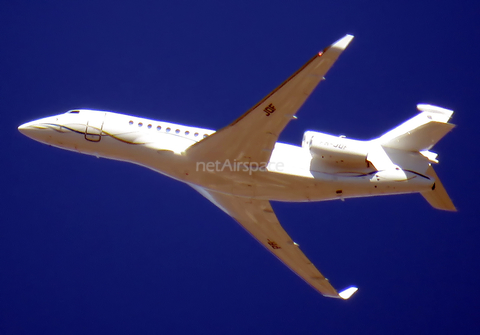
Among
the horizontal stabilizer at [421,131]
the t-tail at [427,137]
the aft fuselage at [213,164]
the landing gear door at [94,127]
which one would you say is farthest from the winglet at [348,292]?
the landing gear door at [94,127]

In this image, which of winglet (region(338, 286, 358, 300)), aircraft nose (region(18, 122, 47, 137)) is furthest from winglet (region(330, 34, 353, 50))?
aircraft nose (region(18, 122, 47, 137))

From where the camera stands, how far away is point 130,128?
Result: 20.3 meters

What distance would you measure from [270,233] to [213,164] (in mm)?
4156

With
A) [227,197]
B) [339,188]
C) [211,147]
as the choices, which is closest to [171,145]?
[211,147]

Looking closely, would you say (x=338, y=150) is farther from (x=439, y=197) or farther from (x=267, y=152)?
(x=439, y=197)

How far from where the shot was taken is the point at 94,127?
20625 mm

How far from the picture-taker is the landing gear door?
A: 20547 millimetres

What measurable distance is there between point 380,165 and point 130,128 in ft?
25.6

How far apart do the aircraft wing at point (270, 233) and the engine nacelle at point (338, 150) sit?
10.8 ft

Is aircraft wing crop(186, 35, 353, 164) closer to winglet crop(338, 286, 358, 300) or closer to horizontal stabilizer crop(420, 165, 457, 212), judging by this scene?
horizontal stabilizer crop(420, 165, 457, 212)

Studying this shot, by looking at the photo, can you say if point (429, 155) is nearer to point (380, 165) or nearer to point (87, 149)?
point (380, 165)

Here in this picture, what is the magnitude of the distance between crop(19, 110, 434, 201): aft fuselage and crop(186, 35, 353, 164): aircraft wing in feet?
1.39

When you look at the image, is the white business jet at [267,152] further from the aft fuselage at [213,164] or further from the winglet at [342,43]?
the winglet at [342,43]

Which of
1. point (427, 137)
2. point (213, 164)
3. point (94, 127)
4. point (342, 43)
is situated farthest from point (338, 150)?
point (94, 127)
